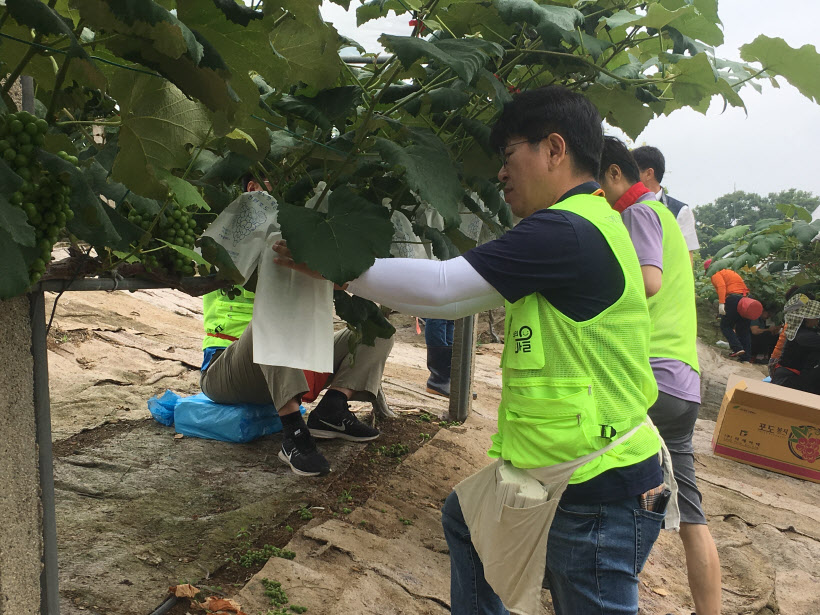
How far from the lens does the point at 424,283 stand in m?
1.50

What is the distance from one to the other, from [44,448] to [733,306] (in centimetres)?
893

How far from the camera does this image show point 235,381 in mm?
3307

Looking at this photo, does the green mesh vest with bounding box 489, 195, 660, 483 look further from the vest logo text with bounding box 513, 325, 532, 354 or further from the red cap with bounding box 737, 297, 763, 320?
the red cap with bounding box 737, 297, 763, 320

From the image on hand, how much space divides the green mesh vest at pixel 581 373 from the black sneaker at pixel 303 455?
171 cm

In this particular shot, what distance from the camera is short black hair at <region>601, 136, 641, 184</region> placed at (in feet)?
7.96

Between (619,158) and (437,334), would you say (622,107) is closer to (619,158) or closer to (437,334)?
(619,158)

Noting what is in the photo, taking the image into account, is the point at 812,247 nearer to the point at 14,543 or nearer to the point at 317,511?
the point at 317,511

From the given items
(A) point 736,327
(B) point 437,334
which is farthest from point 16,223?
(A) point 736,327

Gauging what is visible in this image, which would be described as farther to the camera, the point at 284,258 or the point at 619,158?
the point at 619,158

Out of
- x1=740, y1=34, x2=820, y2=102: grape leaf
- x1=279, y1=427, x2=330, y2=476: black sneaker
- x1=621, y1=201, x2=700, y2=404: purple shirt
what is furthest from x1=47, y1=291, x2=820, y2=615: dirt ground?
x1=740, y1=34, x2=820, y2=102: grape leaf

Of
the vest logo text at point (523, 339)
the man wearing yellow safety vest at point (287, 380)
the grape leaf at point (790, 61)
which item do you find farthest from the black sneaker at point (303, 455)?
the grape leaf at point (790, 61)

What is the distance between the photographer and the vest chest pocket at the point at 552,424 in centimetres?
143

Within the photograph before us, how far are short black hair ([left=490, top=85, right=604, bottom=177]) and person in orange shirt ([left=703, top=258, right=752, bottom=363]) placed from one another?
8.12 metres

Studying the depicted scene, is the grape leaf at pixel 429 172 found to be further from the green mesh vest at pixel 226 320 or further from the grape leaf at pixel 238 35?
the green mesh vest at pixel 226 320
